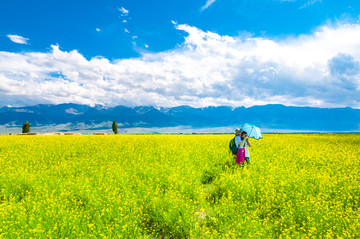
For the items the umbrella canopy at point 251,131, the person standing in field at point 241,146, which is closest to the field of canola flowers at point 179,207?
the person standing in field at point 241,146

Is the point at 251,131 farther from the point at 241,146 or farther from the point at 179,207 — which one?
the point at 179,207

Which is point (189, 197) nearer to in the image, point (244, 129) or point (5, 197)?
point (244, 129)

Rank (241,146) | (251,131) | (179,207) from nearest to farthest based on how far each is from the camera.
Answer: (179,207) < (251,131) < (241,146)

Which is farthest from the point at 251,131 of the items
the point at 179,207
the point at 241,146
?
the point at 179,207

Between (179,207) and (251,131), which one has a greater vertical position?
(251,131)

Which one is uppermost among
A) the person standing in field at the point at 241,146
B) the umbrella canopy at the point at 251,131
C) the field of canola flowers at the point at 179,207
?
the umbrella canopy at the point at 251,131

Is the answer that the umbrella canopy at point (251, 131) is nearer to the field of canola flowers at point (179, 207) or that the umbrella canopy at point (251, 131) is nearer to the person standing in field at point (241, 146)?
the person standing in field at point (241, 146)

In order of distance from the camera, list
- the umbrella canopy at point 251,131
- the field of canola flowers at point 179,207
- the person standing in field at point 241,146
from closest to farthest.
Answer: the field of canola flowers at point 179,207 < the umbrella canopy at point 251,131 < the person standing in field at point 241,146

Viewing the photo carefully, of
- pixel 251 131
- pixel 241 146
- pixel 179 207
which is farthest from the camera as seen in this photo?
pixel 241 146

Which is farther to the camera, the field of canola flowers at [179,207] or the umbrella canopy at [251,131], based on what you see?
the umbrella canopy at [251,131]

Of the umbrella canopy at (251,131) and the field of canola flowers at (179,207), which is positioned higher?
the umbrella canopy at (251,131)

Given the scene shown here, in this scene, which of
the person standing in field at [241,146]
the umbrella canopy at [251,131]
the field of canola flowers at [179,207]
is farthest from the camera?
the person standing in field at [241,146]

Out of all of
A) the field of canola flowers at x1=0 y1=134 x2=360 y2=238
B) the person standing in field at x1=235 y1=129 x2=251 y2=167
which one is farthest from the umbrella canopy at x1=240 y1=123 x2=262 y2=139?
the field of canola flowers at x1=0 y1=134 x2=360 y2=238

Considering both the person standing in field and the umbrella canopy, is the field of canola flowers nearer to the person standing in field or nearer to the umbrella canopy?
the person standing in field
